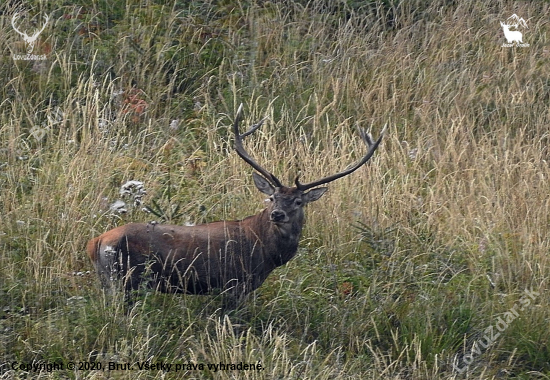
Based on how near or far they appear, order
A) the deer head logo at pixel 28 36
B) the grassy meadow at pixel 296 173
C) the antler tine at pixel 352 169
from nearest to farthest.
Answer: the grassy meadow at pixel 296 173, the antler tine at pixel 352 169, the deer head logo at pixel 28 36

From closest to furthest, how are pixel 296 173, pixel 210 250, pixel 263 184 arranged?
pixel 210 250 → pixel 263 184 → pixel 296 173

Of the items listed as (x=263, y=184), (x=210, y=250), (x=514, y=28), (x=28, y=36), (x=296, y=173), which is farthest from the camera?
(x=514, y=28)

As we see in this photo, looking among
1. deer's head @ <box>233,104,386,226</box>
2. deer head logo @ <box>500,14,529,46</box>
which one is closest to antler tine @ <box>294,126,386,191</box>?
deer's head @ <box>233,104,386,226</box>

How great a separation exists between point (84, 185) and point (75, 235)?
71 centimetres

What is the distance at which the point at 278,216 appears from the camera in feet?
22.6

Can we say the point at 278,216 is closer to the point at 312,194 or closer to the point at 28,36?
the point at 312,194

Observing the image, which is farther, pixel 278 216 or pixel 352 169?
pixel 352 169

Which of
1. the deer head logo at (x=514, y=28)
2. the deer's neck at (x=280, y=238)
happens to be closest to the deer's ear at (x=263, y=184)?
the deer's neck at (x=280, y=238)

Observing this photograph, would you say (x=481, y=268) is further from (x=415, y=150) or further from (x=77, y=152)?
(x=77, y=152)

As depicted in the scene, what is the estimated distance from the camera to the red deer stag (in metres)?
6.57

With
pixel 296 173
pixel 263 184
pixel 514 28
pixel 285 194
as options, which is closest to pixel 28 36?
pixel 296 173

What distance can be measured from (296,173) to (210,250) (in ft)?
6.23

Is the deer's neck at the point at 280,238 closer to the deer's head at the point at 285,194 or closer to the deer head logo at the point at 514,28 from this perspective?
the deer's head at the point at 285,194

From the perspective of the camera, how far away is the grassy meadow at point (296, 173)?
247 inches
